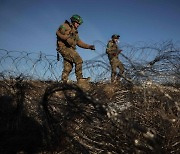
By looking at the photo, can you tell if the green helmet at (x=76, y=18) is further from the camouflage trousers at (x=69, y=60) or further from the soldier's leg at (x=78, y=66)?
the soldier's leg at (x=78, y=66)

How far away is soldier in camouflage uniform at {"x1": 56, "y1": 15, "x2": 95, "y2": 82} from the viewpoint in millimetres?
6555

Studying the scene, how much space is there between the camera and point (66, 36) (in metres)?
6.55

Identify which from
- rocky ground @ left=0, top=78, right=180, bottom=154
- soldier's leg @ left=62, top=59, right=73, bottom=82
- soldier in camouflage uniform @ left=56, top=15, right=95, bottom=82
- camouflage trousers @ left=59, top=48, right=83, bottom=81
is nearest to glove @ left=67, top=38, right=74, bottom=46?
soldier in camouflage uniform @ left=56, top=15, right=95, bottom=82

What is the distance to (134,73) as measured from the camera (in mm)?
3887

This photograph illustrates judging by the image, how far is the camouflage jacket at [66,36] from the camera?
21.5 ft

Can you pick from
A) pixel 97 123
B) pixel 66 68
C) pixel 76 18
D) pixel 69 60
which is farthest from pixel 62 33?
pixel 97 123

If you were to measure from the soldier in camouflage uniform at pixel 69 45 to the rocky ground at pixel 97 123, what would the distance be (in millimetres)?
2183

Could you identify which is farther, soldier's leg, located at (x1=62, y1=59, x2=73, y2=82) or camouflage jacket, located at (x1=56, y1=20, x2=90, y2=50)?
soldier's leg, located at (x1=62, y1=59, x2=73, y2=82)

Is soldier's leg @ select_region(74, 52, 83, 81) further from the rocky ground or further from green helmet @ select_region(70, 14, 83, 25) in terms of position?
the rocky ground

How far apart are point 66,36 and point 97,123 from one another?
Answer: 3.30 m

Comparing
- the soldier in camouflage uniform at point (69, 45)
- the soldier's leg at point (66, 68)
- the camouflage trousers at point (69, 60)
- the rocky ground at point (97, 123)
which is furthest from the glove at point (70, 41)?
the rocky ground at point (97, 123)

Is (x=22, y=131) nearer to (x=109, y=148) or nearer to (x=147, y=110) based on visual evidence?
(x=109, y=148)

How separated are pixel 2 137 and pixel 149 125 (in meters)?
1.92

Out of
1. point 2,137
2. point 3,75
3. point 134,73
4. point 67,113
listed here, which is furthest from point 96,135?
point 3,75
